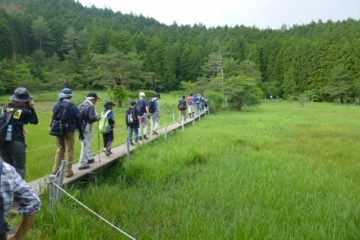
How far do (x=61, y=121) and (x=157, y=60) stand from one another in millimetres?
68777

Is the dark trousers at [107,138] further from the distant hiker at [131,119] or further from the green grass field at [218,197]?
the distant hiker at [131,119]

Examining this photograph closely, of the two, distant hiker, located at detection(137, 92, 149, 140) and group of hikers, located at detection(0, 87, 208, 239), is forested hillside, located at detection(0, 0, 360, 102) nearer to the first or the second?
distant hiker, located at detection(137, 92, 149, 140)

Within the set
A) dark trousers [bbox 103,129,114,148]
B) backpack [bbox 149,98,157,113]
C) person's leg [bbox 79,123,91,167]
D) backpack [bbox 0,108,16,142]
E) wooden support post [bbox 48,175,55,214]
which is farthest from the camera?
backpack [bbox 149,98,157,113]

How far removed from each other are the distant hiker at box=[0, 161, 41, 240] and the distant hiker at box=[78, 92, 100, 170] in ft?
16.8

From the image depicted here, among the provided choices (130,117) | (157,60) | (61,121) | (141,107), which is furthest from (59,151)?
(157,60)

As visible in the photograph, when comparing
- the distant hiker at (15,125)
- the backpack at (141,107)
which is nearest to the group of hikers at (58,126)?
the distant hiker at (15,125)

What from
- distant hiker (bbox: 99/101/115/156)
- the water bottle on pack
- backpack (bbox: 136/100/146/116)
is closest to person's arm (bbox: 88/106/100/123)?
distant hiker (bbox: 99/101/115/156)

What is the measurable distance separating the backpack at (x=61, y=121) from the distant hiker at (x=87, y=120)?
740 millimetres

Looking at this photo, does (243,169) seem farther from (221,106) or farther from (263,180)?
(221,106)

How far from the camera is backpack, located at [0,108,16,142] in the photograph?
5.60 meters

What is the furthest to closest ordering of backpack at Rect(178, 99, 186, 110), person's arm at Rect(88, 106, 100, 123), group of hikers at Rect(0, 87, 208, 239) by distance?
backpack at Rect(178, 99, 186, 110) < person's arm at Rect(88, 106, 100, 123) < group of hikers at Rect(0, 87, 208, 239)

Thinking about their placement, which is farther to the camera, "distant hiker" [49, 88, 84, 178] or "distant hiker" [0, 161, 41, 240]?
"distant hiker" [49, 88, 84, 178]

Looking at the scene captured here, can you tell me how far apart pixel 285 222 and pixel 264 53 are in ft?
261

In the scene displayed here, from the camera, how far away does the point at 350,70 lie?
62.9 metres
